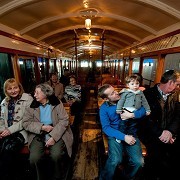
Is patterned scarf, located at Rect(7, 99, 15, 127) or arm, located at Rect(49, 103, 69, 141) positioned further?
patterned scarf, located at Rect(7, 99, 15, 127)

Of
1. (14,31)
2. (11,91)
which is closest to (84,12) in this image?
(14,31)

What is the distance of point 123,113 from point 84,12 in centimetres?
315

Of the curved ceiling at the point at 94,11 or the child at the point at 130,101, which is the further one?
the curved ceiling at the point at 94,11

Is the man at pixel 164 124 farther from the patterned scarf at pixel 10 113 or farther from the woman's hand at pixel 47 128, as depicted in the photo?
the patterned scarf at pixel 10 113

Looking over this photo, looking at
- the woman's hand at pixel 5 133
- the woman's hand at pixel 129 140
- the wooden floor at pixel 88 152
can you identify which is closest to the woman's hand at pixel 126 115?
the woman's hand at pixel 129 140

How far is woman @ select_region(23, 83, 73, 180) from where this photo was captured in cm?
259

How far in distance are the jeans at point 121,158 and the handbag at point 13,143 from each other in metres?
1.57

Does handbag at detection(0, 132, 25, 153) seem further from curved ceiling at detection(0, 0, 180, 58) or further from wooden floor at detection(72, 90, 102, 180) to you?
curved ceiling at detection(0, 0, 180, 58)

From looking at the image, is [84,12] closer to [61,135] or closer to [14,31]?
[14,31]

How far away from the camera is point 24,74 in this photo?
5262 mm

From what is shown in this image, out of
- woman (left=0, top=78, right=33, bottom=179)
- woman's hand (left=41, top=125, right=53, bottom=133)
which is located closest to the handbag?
woman (left=0, top=78, right=33, bottom=179)

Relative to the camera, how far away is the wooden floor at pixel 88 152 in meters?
3.02

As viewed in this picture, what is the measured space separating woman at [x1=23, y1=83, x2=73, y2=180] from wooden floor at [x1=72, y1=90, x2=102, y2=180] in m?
0.56

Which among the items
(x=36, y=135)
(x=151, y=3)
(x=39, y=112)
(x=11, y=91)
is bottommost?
(x=36, y=135)
